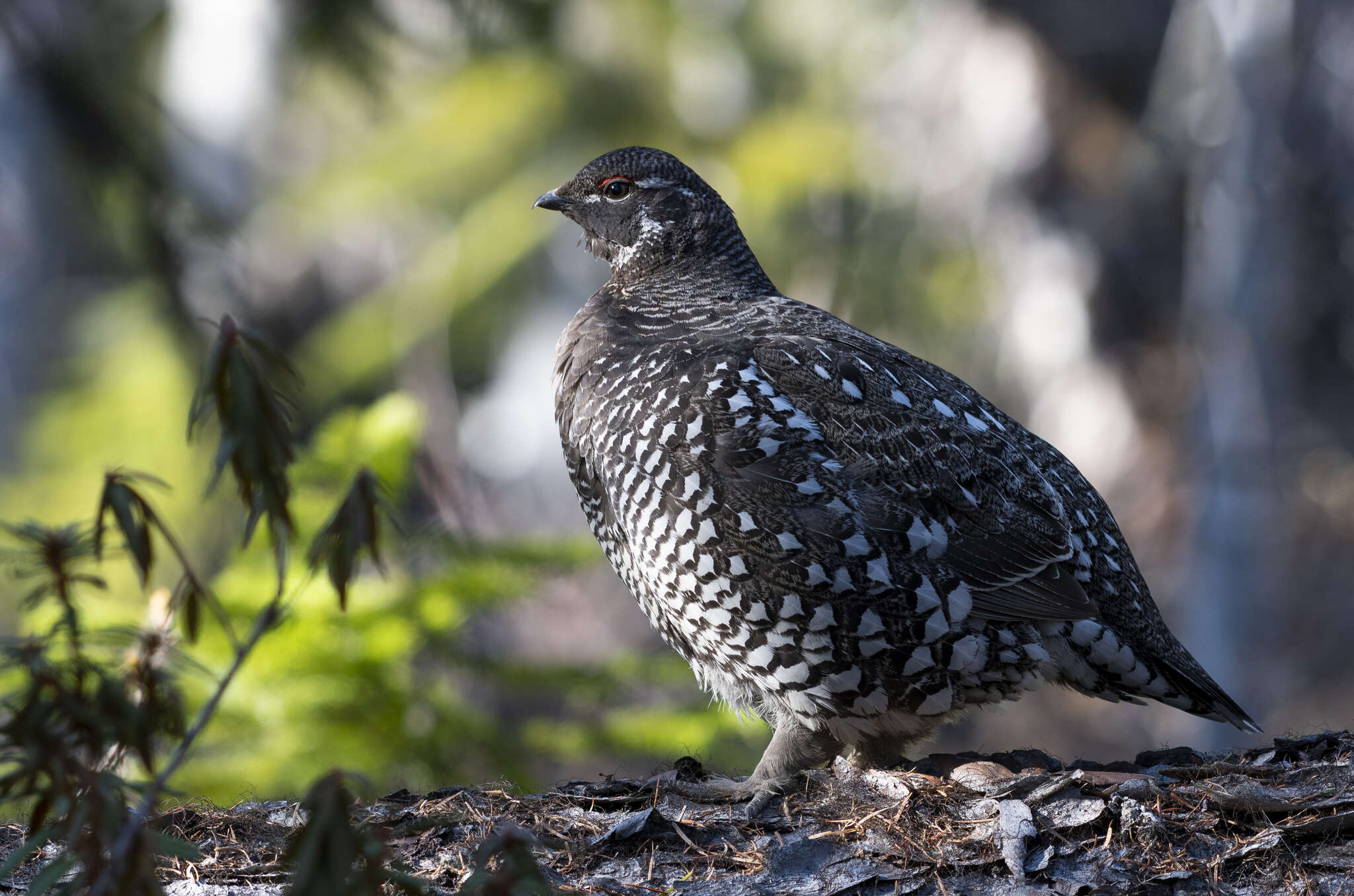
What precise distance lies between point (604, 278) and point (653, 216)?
1218 cm

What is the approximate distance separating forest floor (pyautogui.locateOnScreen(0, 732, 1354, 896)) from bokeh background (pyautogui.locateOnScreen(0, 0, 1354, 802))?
304 cm

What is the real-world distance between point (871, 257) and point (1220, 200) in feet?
13.7

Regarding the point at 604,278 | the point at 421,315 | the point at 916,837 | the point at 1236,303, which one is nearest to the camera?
the point at 916,837

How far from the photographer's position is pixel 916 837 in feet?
11.5

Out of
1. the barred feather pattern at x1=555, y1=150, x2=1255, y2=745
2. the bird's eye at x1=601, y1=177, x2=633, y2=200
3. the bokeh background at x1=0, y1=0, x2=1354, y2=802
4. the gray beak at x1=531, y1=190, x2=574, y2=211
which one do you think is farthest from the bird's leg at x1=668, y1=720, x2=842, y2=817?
the bokeh background at x1=0, y1=0, x2=1354, y2=802

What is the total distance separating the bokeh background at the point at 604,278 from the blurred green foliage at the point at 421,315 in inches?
1.9

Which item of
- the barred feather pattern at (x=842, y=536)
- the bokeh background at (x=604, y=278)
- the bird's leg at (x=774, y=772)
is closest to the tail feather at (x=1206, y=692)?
the barred feather pattern at (x=842, y=536)

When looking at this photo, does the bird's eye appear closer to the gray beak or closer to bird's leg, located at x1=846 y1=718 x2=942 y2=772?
the gray beak

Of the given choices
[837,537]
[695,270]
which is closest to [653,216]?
[695,270]

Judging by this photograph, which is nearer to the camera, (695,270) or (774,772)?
(774,772)

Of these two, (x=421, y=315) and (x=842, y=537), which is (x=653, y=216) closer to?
(x=842, y=537)

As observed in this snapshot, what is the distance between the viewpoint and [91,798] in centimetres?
218

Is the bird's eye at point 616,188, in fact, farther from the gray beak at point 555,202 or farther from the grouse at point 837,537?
the grouse at point 837,537

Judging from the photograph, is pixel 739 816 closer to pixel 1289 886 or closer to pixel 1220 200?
pixel 1289 886
